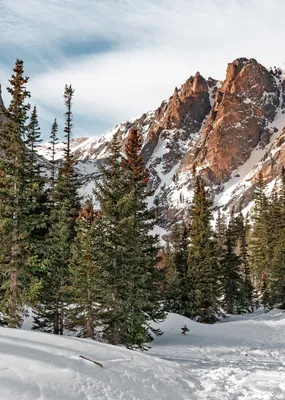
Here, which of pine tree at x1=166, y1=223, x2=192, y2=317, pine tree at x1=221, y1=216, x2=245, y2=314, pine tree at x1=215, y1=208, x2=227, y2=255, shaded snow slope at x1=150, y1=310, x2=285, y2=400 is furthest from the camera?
pine tree at x1=215, y1=208, x2=227, y2=255

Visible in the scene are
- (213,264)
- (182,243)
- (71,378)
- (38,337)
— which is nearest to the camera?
(71,378)

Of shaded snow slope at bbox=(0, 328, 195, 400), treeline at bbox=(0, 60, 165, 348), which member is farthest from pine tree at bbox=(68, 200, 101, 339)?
shaded snow slope at bbox=(0, 328, 195, 400)

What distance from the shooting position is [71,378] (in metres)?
7.90

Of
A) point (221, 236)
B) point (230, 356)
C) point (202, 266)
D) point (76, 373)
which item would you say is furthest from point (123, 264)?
point (221, 236)

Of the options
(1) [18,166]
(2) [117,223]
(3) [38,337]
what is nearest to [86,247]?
(2) [117,223]

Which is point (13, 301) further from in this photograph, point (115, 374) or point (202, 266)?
point (202, 266)

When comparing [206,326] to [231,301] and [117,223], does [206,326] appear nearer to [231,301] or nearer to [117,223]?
[117,223]

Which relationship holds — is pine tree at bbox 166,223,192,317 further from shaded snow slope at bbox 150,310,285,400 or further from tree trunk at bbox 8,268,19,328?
tree trunk at bbox 8,268,19,328

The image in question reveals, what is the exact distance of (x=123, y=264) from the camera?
57.2 ft

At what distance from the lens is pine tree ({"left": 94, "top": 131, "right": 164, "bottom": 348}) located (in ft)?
54.9

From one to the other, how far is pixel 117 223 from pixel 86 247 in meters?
1.89

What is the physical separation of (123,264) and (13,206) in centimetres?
596

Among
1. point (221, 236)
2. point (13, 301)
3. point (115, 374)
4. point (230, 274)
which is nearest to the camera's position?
point (115, 374)

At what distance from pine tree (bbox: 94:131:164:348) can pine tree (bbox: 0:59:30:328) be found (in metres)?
3.66
